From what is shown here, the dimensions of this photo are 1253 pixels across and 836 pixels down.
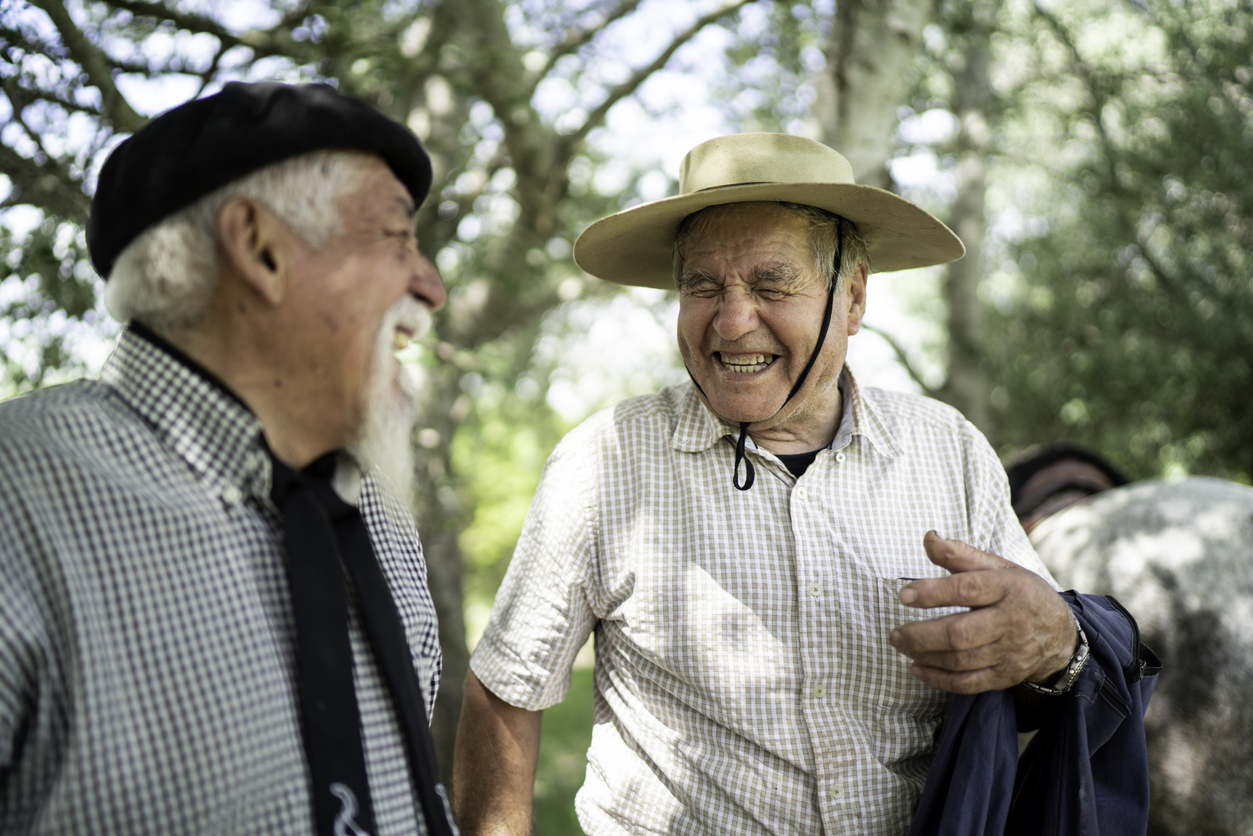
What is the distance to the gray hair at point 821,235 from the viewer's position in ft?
7.63

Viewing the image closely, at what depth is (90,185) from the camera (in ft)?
11.1

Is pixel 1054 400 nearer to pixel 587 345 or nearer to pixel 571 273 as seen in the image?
pixel 571 273

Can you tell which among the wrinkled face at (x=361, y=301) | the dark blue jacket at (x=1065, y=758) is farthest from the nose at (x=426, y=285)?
the dark blue jacket at (x=1065, y=758)

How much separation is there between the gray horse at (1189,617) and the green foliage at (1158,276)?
3.62m

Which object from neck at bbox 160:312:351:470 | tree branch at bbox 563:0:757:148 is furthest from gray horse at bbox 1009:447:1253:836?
tree branch at bbox 563:0:757:148

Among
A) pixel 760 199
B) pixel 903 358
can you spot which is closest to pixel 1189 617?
pixel 760 199

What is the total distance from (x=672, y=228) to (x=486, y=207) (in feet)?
14.5

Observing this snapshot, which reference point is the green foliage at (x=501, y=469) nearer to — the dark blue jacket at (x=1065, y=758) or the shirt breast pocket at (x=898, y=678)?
the shirt breast pocket at (x=898, y=678)

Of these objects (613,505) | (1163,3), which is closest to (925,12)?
(613,505)

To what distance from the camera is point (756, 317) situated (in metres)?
2.25

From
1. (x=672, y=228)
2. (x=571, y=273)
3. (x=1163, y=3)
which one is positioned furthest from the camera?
(x=571, y=273)

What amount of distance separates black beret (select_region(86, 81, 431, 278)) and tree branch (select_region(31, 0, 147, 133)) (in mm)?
1869

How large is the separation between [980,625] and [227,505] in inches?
56.0

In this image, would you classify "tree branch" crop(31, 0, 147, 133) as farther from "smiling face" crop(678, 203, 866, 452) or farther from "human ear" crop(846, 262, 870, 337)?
"human ear" crop(846, 262, 870, 337)
